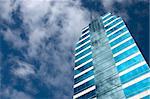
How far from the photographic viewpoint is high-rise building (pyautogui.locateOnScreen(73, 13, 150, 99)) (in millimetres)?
41469

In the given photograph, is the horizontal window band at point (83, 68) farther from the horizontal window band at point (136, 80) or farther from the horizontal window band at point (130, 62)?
the horizontal window band at point (136, 80)

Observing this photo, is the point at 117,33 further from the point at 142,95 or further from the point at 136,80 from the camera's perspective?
the point at 142,95

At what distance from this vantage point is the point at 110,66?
1902 inches

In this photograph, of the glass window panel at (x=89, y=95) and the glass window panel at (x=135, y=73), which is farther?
the glass window panel at (x=89, y=95)

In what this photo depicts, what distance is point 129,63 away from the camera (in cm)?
4553

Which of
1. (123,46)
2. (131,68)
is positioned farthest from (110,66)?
(123,46)

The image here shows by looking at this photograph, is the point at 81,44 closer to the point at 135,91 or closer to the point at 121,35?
the point at 121,35

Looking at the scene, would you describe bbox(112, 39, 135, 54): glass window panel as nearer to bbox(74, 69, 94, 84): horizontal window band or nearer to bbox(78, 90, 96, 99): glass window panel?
bbox(74, 69, 94, 84): horizontal window band

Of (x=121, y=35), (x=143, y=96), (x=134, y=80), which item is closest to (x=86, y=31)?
(x=121, y=35)

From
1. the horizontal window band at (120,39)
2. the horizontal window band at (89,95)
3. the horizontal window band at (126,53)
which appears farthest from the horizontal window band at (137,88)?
the horizontal window band at (120,39)

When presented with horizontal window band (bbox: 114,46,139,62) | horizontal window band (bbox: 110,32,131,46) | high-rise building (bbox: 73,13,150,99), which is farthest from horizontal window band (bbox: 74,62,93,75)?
horizontal window band (bbox: 110,32,131,46)

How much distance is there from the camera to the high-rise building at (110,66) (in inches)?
1633

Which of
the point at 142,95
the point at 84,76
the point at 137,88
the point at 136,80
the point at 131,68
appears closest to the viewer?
the point at 142,95

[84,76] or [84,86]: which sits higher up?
[84,76]
